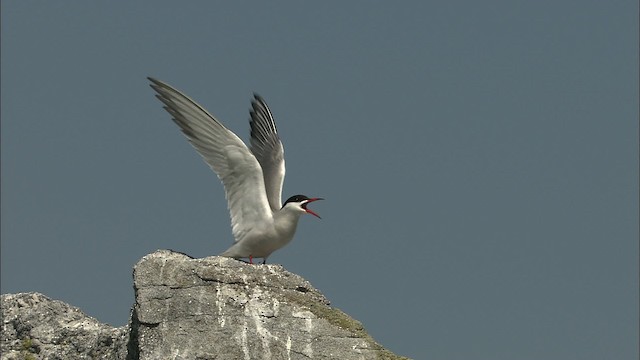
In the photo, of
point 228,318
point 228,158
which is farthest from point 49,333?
point 228,158

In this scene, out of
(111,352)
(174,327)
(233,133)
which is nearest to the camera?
(174,327)

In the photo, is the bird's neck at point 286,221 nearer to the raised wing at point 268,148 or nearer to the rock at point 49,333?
the raised wing at point 268,148

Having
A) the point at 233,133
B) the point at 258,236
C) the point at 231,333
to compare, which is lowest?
the point at 231,333

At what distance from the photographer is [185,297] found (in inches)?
441

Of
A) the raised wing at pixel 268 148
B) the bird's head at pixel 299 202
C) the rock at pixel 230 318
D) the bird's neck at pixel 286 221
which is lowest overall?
the rock at pixel 230 318

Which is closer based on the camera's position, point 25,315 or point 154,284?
point 154,284

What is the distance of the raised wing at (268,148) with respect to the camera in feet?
55.7

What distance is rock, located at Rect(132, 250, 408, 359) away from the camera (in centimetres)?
1095

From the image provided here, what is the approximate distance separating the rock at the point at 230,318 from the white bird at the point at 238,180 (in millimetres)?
3878

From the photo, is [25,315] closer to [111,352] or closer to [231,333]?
[111,352]

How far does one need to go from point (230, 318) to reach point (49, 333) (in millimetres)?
2373

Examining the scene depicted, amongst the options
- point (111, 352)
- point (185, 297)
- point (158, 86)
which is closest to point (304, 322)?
point (185, 297)

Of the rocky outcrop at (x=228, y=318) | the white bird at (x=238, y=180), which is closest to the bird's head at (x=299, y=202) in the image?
the white bird at (x=238, y=180)

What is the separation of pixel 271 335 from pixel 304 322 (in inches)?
14.6
